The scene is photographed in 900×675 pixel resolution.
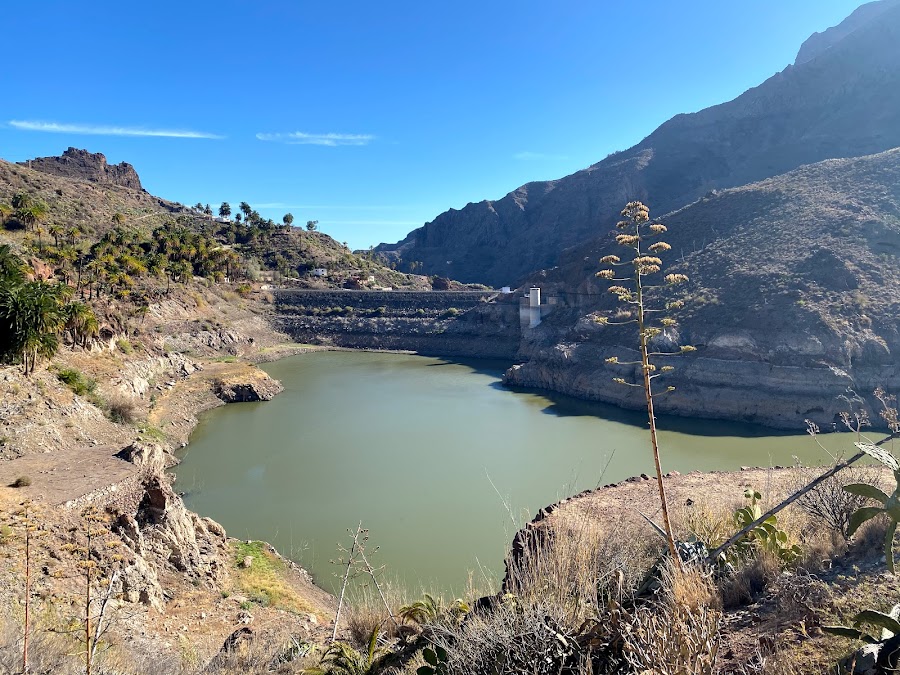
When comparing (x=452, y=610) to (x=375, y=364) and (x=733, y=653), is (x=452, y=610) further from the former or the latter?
(x=375, y=364)

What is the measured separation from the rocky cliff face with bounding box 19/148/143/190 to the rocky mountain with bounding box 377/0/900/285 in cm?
6098

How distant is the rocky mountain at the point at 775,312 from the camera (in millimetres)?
22703

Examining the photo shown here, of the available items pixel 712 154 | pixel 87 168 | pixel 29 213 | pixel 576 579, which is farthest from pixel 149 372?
pixel 87 168

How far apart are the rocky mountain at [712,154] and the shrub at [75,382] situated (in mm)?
67593

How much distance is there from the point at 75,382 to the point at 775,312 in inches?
1233

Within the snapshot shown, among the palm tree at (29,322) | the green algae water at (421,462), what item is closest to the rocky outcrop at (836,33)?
the green algae water at (421,462)

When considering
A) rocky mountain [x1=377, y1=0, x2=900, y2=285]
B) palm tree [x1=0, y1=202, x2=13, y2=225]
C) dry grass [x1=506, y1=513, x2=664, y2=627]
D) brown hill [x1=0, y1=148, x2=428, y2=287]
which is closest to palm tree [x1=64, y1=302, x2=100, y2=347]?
dry grass [x1=506, y1=513, x2=664, y2=627]

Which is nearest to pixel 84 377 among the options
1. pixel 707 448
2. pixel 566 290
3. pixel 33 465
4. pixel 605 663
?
pixel 33 465

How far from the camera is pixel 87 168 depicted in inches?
3565

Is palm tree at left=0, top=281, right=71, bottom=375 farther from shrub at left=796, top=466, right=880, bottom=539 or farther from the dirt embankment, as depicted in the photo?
shrub at left=796, top=466, right=880, bottom=539

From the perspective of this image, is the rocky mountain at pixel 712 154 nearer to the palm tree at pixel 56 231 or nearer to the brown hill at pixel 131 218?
the brown hill at pixel 131 218

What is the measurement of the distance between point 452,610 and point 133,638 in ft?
16.2

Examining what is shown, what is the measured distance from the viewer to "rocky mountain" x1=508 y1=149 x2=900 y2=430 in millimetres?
22703

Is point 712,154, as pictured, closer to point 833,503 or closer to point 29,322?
point 833,503
